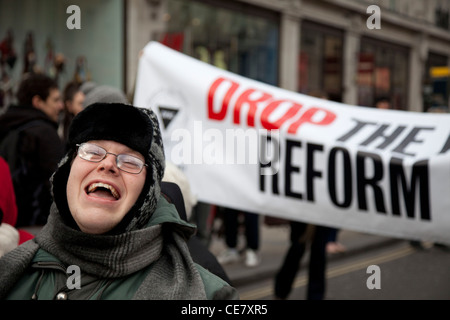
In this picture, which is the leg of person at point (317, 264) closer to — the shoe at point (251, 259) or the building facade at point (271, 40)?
the building facade at point (271, 40)

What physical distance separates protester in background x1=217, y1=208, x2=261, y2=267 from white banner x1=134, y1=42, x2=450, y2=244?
2.28 metres

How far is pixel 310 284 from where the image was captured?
17.4ft

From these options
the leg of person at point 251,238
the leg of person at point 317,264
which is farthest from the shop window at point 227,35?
the leg of person at point 317,264

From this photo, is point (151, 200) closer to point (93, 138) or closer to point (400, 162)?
point (93, 138)

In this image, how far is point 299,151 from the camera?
4633 millimetres

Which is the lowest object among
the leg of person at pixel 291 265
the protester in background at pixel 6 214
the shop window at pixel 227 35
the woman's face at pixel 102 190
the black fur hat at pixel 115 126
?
the leg of person at pixel 291 265

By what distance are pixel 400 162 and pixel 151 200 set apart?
2662 millimetres

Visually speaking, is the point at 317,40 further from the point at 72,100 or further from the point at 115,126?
the point at 115,126

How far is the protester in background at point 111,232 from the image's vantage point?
1.88m

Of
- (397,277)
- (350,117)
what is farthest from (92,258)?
(397,277)

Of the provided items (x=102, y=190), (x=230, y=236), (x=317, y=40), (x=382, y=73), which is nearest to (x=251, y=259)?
(x=230, y=236)

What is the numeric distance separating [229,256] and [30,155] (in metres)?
3.61

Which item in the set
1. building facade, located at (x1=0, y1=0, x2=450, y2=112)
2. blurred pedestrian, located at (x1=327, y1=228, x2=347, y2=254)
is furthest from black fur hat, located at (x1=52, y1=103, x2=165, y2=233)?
blurred pedestrian, located at (x1=327, y1=228, x2=347, y2=254)

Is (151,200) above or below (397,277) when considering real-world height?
above
